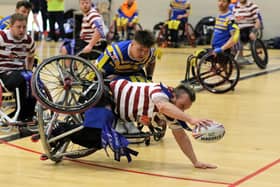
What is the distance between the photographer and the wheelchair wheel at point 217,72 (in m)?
8.31

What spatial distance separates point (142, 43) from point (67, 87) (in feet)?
2.19

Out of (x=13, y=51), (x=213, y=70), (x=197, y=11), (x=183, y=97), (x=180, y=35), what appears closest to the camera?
(x=183, y=97)

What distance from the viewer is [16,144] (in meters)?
5.46

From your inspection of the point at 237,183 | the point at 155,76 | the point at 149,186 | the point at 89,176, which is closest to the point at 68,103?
the point at 89,176

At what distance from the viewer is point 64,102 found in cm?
462

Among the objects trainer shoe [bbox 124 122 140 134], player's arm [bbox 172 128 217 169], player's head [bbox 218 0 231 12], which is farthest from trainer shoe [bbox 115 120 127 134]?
player's head [bbox 218 0 231 12]

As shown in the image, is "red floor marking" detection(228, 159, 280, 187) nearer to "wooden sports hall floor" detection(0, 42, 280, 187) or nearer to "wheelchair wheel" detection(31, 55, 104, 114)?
"wooden sports hall floor" detection(0, 42, 280, 187)

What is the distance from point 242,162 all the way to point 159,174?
0.73m

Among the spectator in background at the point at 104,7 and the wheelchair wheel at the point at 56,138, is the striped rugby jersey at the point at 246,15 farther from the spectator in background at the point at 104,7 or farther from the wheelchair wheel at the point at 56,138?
the wheelchair wheel at the point at 56,138

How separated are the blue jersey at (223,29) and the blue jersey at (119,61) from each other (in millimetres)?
3170

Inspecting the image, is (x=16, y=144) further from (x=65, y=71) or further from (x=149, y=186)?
(x=149, y=186)

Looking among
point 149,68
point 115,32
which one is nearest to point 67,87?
point 149,68

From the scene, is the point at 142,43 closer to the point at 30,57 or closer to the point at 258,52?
the point at 30,57

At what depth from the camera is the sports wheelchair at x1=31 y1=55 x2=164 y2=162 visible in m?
4.55
